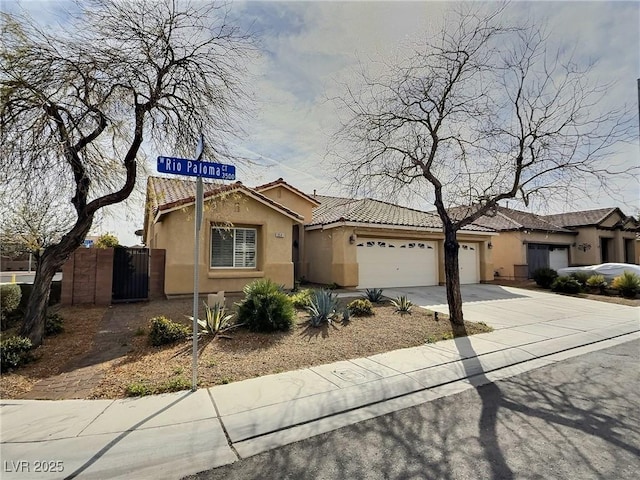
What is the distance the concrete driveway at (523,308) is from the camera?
1023 centimetres

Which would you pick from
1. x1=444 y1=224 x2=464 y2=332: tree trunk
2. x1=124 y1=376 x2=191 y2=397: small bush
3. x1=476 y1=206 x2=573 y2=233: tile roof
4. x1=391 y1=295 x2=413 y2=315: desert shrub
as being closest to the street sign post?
x1=124 y1=376 x2=191 y2=397: small bush

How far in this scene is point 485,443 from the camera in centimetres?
369

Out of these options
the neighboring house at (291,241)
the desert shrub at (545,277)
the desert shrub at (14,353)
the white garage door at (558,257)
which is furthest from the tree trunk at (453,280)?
the white garage door at (558,257)

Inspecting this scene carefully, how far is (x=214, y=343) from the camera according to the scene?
23.0ft

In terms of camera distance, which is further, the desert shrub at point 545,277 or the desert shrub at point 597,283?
the desert shrub at point 545,277

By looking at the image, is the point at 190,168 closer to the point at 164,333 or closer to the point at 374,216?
the point at 164,333

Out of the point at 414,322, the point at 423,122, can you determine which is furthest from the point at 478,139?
the point at 414,322

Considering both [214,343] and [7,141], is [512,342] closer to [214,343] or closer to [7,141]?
[214,343]

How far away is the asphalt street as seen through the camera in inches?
126

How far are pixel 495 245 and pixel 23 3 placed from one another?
26.0 metres

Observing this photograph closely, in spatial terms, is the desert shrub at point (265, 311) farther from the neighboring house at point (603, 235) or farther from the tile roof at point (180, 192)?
the neighboring house at point (603, 235)

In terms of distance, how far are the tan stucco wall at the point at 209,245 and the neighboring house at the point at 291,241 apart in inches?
1.3

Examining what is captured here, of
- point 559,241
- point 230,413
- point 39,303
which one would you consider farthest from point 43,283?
point 559,241

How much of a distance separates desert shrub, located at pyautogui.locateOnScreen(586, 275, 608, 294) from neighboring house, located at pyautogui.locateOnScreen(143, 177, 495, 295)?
4811 millimetres
